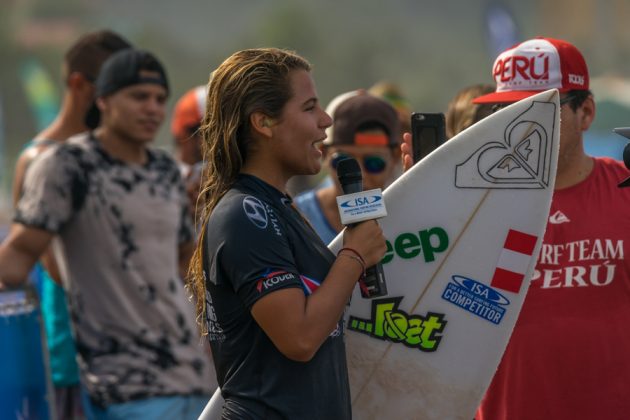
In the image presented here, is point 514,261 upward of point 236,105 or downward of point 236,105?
downward

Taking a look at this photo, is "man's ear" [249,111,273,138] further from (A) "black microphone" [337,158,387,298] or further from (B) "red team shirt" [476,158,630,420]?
(B) "red team shirt" [476,158,630,420]

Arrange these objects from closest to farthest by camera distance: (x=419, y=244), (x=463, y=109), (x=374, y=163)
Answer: (x=419, y=244), (x=463, y=109), (x=374, y=163)

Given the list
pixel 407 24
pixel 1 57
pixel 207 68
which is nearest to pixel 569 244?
pixel 1 57

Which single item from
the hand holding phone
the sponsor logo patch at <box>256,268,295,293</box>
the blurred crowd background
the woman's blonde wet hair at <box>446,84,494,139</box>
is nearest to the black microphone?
the sponsor logo patch at <box>256,268,295,293</box>

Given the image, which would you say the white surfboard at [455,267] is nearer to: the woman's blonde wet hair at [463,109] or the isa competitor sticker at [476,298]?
the isa competitor sticker at [476,298]

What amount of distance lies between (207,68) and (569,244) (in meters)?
67.4

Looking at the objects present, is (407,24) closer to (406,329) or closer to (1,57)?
(1,57)

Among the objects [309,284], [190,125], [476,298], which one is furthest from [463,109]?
[190,125]

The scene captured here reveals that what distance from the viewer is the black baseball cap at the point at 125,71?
5270mm

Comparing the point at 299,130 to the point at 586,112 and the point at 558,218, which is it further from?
the point at 586,112

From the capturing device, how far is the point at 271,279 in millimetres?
2781

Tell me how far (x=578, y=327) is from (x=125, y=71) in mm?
2543

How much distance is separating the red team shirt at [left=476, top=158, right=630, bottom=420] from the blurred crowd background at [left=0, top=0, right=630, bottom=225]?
144 ft

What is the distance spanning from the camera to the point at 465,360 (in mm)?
3453
